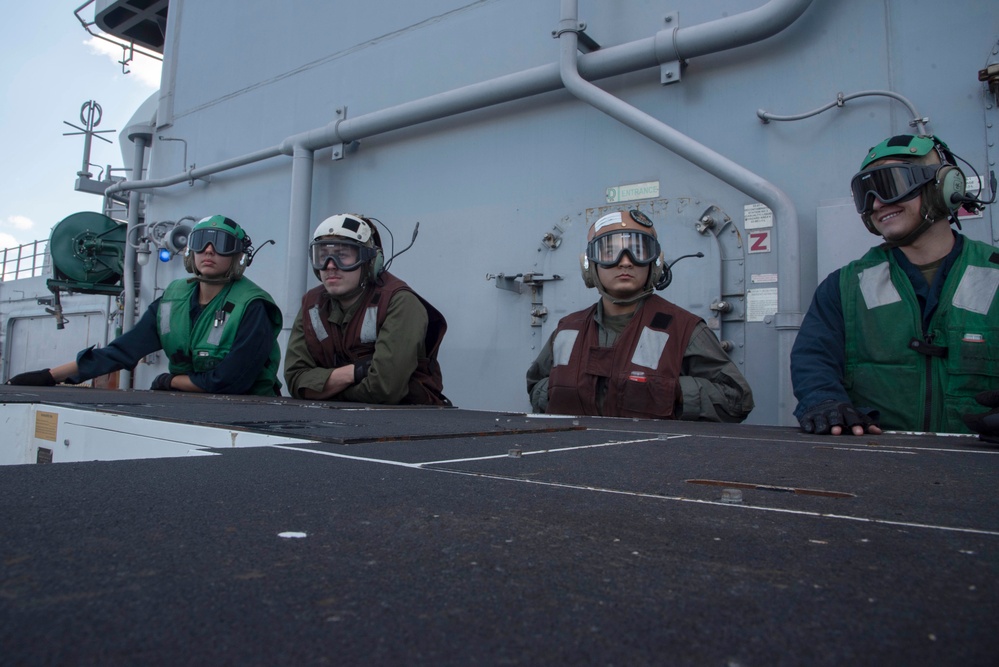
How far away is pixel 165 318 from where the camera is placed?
357 centimetres

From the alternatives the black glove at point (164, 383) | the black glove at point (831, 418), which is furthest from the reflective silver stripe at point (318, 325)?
the black glove at point (831, 418)

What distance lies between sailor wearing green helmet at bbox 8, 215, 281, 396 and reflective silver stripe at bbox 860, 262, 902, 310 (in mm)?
2762

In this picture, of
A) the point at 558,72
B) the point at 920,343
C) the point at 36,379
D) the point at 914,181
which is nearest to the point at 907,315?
the point at 920,343

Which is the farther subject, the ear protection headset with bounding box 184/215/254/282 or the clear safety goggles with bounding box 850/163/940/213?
the ear protection headset with bounding box 184/215/254/282

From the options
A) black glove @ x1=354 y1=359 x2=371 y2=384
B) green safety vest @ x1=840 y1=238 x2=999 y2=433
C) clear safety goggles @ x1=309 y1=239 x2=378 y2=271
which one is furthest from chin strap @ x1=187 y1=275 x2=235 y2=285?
green safety vest @ x1=840 y1=238 x2=999 y2=433

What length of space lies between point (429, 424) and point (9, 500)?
116 cm

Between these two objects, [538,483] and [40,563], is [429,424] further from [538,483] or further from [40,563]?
[40,563]

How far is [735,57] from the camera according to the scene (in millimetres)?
3428

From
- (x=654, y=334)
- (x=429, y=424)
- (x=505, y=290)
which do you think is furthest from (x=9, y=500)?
(x=505, y=290)

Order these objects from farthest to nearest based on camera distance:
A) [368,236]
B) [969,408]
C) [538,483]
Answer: [368,236]
[969,408]
[538,483]

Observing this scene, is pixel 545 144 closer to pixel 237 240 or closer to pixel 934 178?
pixel 237 240

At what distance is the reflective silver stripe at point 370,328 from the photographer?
10.7ft

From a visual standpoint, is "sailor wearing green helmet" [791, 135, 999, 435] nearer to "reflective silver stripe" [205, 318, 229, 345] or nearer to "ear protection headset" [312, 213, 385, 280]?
"ear protection headset" [312, 213, 385, 280]

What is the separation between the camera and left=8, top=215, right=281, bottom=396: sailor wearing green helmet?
3408 millimetres
